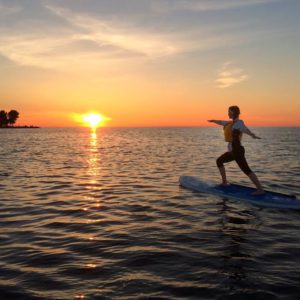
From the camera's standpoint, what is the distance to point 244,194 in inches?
464

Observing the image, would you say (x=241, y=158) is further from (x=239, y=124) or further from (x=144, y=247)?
(x=144, y=247)

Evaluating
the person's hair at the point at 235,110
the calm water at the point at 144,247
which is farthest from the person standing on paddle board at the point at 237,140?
the calm water at the point at 144,247

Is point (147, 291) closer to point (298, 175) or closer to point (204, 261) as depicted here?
point (204, 261)

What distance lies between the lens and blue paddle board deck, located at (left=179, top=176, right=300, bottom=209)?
35.0 feet

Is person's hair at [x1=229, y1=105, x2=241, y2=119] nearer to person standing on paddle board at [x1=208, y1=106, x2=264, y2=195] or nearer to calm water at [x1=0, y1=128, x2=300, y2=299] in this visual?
person standing on paddle board at [x1=208, y1=106, x2=264, y2=195]

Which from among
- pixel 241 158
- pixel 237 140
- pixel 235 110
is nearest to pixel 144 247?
pixel 241 158

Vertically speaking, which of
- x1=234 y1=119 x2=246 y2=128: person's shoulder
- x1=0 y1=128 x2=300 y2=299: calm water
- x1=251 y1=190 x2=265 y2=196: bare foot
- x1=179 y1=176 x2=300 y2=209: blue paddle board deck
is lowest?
x1=0 y1=128 x2=300 y2=299: calm water

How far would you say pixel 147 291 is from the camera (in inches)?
211

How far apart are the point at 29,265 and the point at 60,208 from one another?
4.64 m

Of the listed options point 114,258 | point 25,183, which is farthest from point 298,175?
point 114,258

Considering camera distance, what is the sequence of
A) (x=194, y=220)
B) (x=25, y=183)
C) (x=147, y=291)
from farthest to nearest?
(x=25, y=183) < (x=194, y=220) < (x=147, y=291)

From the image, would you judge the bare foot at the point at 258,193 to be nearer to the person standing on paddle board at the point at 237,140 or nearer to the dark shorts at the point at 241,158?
the person standing on paddle board at the point at 237,140

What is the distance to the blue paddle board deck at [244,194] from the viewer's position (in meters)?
10.7

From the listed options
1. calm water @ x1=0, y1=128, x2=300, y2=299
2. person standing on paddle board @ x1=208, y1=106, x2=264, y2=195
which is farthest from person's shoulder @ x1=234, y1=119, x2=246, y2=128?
calm water @ x1=0, y1=128, x2=300, y2=299
